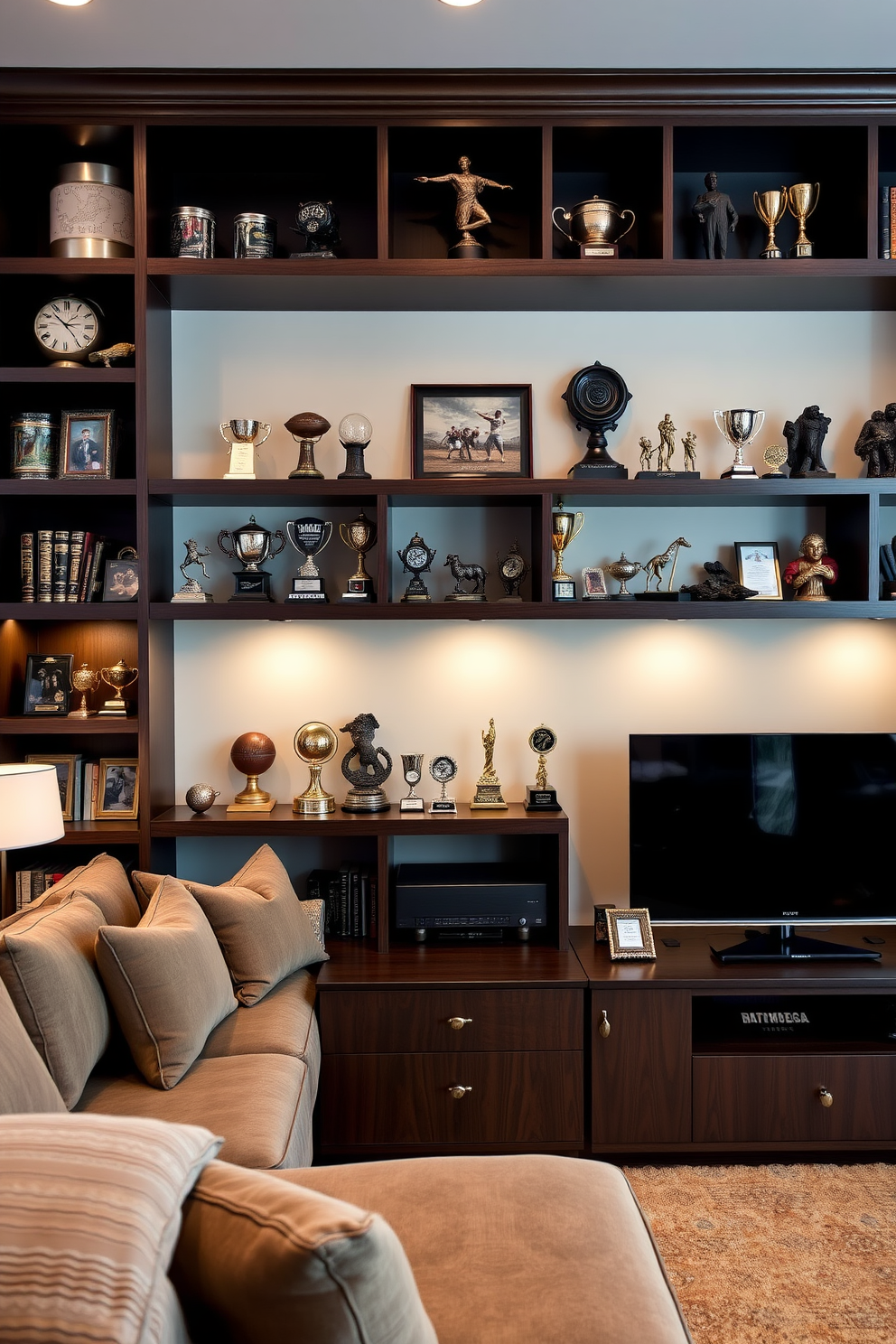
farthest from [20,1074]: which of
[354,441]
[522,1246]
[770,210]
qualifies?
[770,210]

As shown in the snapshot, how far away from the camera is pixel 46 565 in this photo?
295 centimetres

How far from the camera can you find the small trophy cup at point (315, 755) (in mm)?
3064

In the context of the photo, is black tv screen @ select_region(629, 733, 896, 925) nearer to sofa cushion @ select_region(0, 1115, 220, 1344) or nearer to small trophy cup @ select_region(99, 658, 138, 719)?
small trophy cup @ select_region(99, 658, 138, 719)

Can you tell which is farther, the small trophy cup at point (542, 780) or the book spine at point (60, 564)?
the small trophy cup at point (542, 780)

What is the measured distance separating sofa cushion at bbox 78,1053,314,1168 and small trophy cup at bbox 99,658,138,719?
120cm

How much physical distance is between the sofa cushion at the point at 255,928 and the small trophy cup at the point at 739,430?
1.85m

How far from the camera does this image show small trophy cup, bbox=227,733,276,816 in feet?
10.1

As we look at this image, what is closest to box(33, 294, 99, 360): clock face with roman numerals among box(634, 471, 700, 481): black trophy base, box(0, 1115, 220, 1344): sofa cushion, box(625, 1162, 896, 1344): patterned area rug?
box(634, 471, 700, 481): black trophy base

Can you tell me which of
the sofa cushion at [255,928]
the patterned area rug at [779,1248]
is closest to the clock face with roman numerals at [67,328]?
the sofa cushion at [255,928]

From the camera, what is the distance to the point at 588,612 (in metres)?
2.92

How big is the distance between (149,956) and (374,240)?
2.38 m

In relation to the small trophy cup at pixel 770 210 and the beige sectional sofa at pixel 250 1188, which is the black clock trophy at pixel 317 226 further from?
the beige sectional sofa at pixel 250 1188

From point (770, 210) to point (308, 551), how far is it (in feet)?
5.91

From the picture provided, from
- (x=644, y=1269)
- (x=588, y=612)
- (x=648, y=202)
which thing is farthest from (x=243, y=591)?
(x=644, y=1269)
